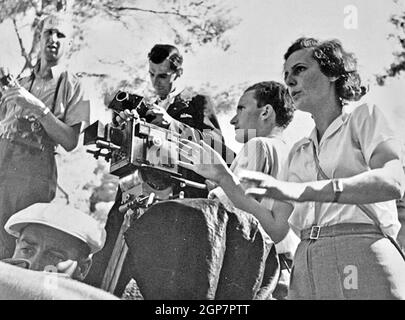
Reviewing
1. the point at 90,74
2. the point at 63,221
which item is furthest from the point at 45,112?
the point at 63,221

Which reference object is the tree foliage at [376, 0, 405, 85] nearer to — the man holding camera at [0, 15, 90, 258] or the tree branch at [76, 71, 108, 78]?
the tree branch at [76, 71, 108, 78]

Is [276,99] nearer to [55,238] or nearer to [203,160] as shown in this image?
[203,160]

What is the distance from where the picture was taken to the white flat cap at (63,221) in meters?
4.08

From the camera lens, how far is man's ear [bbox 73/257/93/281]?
4004 millimetres

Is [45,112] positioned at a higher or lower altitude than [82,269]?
higher

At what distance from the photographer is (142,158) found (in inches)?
160

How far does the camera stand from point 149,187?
4.09 m

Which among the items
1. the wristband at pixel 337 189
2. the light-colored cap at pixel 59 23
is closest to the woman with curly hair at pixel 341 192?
the wristband at pixel 337 189

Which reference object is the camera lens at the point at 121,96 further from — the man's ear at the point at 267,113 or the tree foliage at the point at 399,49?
the tree foliage at the point at 399,49

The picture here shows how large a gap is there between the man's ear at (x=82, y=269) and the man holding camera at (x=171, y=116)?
3 centimetres

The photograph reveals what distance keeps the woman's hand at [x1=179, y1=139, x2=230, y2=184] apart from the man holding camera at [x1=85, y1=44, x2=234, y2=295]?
0.03 metres

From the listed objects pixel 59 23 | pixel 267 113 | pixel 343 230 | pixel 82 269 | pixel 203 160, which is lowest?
pixel 82 269

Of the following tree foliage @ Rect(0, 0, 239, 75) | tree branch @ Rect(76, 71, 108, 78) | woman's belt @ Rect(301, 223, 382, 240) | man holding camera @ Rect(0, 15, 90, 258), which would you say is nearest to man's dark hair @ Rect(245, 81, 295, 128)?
tree foliage @ Rect(0, 0, 239, 75)

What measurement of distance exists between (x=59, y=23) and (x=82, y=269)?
143 centimetres
